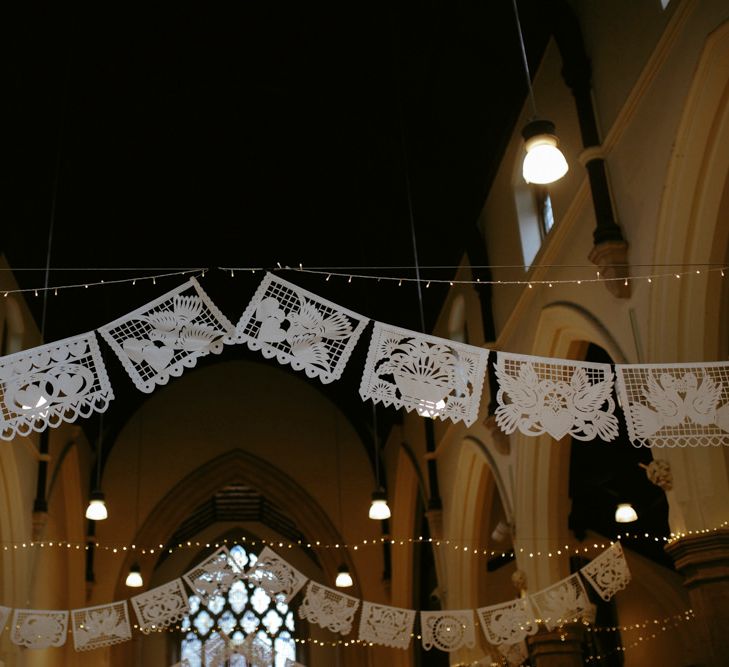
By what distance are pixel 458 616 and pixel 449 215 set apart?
5.79 m

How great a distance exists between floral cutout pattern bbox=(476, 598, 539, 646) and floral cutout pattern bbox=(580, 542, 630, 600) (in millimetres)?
1350

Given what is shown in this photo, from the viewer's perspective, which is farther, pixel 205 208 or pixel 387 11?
pixel 205 208

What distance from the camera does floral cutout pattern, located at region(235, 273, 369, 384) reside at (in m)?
6.67

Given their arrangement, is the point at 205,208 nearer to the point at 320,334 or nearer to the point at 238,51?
the point at 238,51

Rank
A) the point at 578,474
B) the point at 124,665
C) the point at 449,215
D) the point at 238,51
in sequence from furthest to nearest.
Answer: the point at 124,665 < the point at 578,474 < the point at 449,215 < the point at 238,51

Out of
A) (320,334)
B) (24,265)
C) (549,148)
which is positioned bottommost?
(320,334)

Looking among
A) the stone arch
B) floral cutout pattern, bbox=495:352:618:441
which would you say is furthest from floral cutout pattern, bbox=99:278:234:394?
the stone arch

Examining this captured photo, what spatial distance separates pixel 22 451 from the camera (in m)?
14.9

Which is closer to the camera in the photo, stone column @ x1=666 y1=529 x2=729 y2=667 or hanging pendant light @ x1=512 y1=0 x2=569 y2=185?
hanging pendant light @ x1=512 y1=0 x2=569 y2=185

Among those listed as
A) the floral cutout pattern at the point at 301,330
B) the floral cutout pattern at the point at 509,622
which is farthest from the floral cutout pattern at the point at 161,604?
the floral cutout pattern at the point at 301,330

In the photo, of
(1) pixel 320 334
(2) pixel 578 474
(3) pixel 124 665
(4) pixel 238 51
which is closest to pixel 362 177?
(4) pixel 238 51

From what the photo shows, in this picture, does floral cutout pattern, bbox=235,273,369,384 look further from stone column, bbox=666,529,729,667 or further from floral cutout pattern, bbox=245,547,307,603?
floral cutout pattern, bbox=245,547,307,603

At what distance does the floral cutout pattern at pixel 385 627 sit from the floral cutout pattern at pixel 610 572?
2.61 meters

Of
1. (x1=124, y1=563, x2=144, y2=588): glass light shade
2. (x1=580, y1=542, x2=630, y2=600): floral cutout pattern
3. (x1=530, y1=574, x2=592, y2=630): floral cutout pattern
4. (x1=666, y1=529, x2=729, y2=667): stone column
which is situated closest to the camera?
(x1=666, y1=529, x2=729, y2=667): stone column
